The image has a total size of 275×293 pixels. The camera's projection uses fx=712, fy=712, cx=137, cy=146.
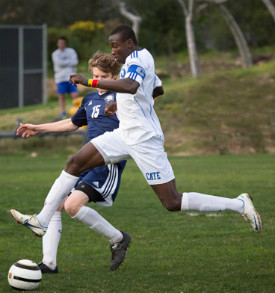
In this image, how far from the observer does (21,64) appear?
25.4m

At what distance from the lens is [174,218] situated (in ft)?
31.4

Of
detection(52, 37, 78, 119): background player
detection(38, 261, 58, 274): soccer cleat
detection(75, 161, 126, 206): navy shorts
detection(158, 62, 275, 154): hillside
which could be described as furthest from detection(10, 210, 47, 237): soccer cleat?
detection(52, 37, 78, 119): background player

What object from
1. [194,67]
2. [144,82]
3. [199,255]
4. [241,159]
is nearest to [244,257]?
[199,255]

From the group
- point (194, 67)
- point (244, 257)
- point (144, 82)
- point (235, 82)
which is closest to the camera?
point (144, 82)

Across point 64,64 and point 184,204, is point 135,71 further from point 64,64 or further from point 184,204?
point 64,64

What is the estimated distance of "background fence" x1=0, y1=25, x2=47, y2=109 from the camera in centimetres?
2508

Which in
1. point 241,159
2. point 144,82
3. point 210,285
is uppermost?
point 144,82

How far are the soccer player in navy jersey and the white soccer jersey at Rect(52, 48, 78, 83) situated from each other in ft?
43.9

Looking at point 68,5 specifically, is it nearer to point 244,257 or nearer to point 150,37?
point 150,37

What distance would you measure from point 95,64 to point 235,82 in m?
18.6

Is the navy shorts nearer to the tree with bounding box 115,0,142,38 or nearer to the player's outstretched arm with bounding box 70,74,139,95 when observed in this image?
the player's outstretched arm with bounding box 70,74,139,95

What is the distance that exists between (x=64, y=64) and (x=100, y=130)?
13.8 metres

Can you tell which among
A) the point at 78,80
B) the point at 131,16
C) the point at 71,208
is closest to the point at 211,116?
the point at 131,16

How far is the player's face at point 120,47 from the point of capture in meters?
6.06
